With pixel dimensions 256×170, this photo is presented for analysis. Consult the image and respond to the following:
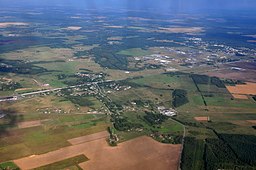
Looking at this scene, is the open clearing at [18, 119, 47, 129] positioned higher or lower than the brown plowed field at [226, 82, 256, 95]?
higher

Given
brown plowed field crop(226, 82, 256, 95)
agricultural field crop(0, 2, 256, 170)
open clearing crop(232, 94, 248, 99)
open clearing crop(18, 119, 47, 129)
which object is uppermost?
open clearing crop(18, 119, 47, 129)

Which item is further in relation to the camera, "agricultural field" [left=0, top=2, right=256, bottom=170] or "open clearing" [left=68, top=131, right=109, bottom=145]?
"open clearing" [left=68, top=131, right=109, bottom=145]

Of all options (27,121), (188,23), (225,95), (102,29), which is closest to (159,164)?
(27,121)

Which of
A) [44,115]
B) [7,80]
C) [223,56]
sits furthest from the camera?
[223,56]

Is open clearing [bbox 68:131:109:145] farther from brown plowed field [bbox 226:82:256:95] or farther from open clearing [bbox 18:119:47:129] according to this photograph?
brown plowed field [bbox 226:82:256:95]

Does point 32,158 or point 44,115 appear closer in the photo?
point 32,158

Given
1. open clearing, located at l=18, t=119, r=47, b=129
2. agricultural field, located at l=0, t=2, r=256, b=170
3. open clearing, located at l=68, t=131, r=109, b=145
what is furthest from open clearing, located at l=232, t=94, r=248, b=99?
open clearing, located at l=18, t=119, r=47, b=129

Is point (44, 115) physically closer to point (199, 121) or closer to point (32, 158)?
point (32, 158)

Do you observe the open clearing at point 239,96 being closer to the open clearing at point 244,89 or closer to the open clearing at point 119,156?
the open clearing at point 244,89
